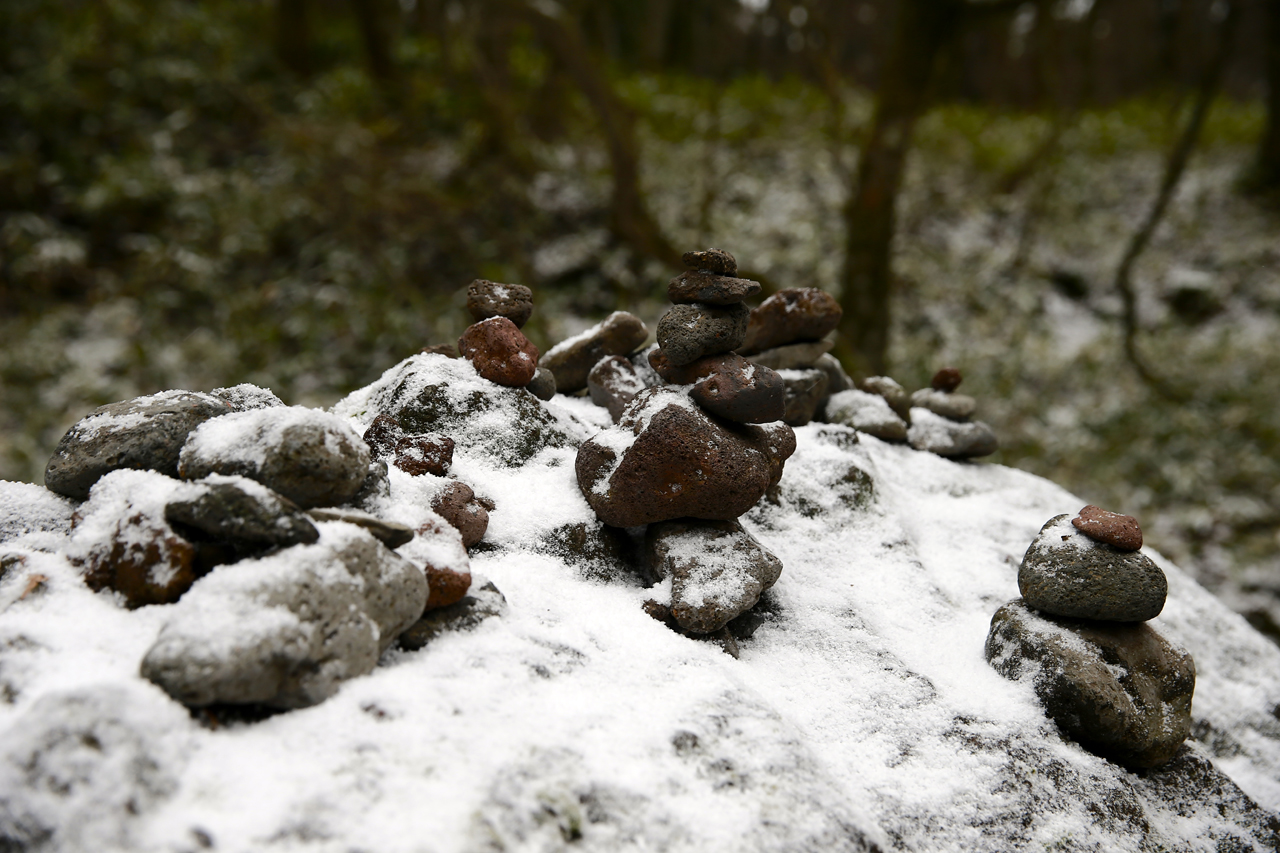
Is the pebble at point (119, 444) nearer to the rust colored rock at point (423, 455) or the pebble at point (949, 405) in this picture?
the rust colored rock at point (423, 455)

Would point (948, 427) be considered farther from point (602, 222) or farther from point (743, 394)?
point (602, 222)

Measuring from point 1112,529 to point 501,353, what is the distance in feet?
5.52

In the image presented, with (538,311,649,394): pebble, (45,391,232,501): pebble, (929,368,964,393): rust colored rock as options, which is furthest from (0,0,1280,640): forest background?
(45,391,232,501): pebble

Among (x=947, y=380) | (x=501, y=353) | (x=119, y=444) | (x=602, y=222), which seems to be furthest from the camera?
(x=602, y=222)

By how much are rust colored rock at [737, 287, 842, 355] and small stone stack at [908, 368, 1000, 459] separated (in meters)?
0.69

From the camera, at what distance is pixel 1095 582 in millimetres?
1875

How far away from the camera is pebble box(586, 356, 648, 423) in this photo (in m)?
2.47

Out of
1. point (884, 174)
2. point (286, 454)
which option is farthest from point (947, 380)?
point (884, 174)

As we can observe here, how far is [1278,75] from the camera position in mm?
7828

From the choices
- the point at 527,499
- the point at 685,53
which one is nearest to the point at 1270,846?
the point at 527,499

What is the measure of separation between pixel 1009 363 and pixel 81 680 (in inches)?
295

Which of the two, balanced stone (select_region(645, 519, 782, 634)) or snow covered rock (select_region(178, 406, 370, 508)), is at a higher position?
snow covered rock (select_region(178, 406, 370, 508))

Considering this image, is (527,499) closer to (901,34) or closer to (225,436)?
(225,436)

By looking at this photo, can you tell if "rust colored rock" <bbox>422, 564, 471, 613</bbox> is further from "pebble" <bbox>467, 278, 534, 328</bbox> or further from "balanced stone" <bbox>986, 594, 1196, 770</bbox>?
"balanced stone" <bbox>986, 594, 1196, 770</bbox>
